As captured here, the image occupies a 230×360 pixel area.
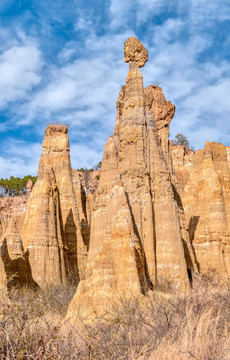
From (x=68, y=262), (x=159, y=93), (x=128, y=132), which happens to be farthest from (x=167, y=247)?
(x=159, y=93)

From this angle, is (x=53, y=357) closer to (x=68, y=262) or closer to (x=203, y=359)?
(x=203, y=359)

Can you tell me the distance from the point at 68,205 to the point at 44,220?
17.1 feet

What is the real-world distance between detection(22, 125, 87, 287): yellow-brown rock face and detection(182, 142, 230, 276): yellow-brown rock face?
26.5 ft

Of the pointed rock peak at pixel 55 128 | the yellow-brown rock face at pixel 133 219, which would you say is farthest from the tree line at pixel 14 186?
the yellow-brown rock face at pixel 133 219

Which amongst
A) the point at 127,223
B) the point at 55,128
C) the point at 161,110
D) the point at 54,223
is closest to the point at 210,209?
the point at 54,223

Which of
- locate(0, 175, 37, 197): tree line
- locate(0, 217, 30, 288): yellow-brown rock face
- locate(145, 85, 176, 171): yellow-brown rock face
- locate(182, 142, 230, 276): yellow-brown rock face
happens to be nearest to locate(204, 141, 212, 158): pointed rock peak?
locate(182, 142, 230, 276): yellow-brown rock face

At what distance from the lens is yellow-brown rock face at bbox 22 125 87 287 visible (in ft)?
A: 81.0

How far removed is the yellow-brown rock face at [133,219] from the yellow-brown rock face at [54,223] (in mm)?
3406

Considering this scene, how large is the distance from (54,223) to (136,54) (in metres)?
12.2

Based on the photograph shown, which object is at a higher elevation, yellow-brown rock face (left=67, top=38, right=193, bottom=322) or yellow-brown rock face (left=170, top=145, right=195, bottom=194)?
yellow-brown rock face (left=170, top=145, right=195, bottom=194)

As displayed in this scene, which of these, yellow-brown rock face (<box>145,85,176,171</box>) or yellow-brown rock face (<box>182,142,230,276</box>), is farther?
yellow-brown rock face (<box>145,85,176,171</box>)

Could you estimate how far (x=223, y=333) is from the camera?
10.1 metres

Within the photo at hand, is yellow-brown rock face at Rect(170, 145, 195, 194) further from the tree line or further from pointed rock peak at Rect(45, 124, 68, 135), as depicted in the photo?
the tree line

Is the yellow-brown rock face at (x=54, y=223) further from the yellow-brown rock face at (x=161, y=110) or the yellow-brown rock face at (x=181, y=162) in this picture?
the yellow-brown rock face at (x=181, y=162)
